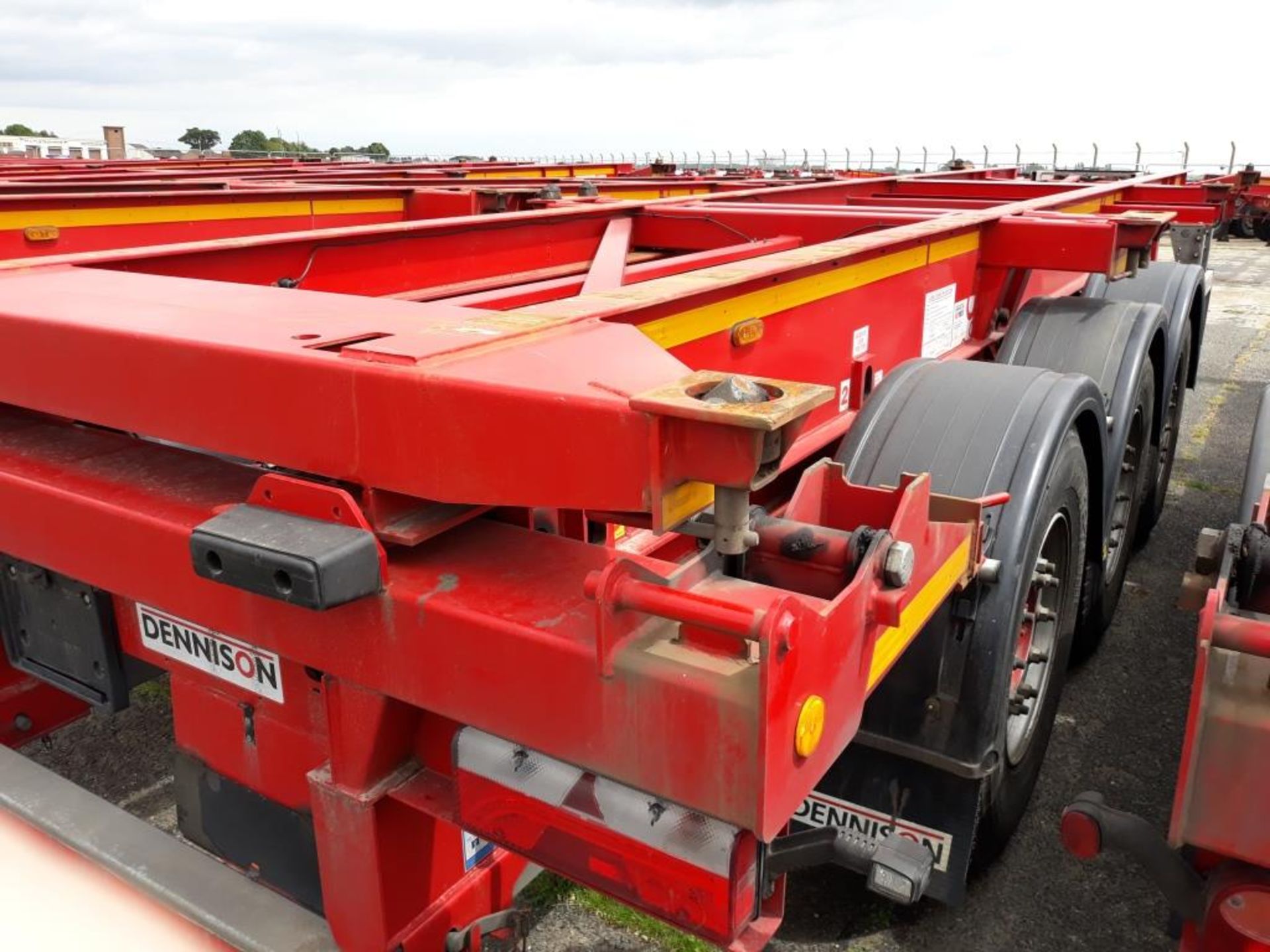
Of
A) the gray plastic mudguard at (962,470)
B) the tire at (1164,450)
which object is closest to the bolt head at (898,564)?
the gray plastic mudguard at (962,470)

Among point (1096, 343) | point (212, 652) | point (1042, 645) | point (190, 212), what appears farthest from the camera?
point (190, 212)

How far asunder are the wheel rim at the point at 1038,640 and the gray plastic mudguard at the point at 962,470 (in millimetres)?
313

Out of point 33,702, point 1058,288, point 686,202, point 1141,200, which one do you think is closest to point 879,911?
point 33,702

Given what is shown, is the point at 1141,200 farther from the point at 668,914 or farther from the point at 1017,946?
the point at 668,914

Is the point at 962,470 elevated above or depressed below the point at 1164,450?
above

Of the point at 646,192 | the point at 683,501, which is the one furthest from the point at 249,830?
the point at 646,192

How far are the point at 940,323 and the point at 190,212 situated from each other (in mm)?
3035

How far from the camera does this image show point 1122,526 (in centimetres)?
373

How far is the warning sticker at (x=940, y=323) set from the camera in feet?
9.34

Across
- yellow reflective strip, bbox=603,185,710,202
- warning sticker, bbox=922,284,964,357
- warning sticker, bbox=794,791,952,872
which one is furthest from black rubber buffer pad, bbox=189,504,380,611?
yellow reflective strip, bbox=603,185,710,202

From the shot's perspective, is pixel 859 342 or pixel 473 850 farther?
pixel 859 342

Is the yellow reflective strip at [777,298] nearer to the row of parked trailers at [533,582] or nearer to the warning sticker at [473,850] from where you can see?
the row of parked trailers at [533,582]

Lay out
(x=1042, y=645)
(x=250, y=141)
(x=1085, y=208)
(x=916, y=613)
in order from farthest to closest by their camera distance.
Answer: (x=250, y=141), (x=1085, y=208), (x=1042, y=645), (x=916, y=613)

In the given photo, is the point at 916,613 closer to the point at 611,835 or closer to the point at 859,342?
the point at 611,835
